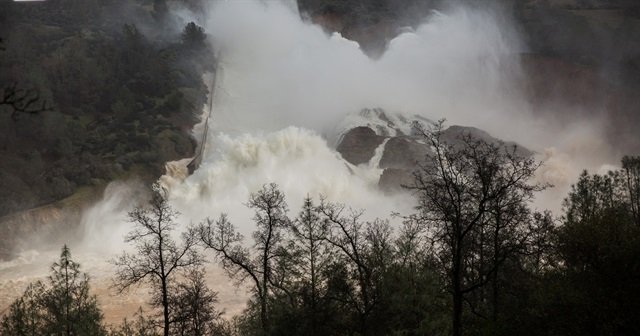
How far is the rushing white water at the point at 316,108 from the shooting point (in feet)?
198

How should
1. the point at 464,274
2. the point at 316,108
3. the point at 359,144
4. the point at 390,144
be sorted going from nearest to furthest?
the point at 464,274, the point at 390,144, the point at 359,144, the point at 316,108

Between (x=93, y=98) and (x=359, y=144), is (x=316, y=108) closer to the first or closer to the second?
(x=359, y=144)

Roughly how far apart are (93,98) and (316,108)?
37.8 meters

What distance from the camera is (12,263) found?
47.0 metres

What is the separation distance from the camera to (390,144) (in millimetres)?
69812

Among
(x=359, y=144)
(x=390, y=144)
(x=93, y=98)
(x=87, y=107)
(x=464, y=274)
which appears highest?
(x=93, y=98)

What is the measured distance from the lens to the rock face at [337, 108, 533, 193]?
63.0 metres

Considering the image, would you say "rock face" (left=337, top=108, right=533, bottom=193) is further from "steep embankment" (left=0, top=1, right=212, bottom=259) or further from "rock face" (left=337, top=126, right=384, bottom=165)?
"steep embankment" (left=0, top=1, right=212, bottom=259)

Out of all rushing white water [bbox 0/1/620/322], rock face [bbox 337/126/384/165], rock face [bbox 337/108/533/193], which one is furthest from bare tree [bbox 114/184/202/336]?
rock face [bbox 337/126/384/165]

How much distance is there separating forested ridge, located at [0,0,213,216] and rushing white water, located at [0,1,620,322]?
467 cm

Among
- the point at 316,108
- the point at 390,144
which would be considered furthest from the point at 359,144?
the point at 316,108

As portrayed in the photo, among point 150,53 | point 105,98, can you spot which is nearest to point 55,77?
point 105,98

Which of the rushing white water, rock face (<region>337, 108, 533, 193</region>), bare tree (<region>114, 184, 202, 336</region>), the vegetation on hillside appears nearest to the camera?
the vegetation on hillside

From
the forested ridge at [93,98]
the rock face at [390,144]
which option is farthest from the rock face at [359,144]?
the forested ridge at [93,98]
